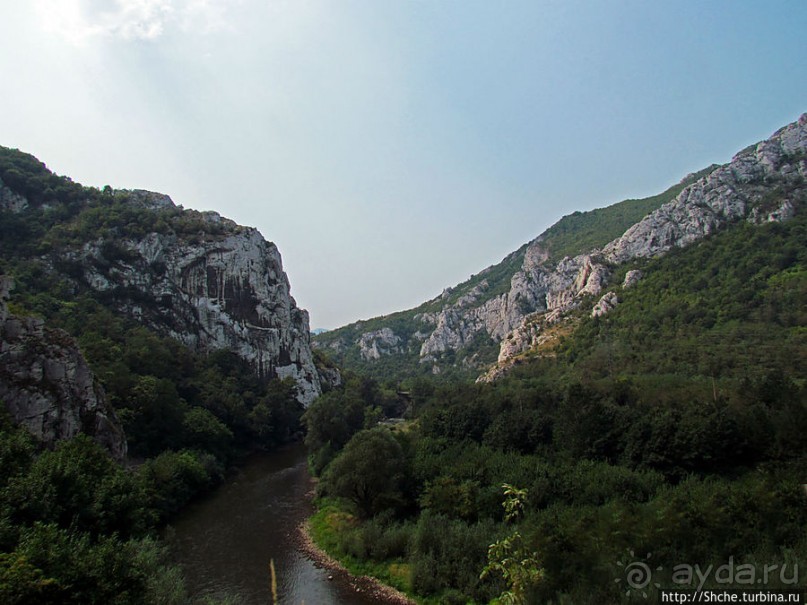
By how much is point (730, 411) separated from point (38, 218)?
291 ft

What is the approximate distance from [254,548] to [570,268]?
109 m

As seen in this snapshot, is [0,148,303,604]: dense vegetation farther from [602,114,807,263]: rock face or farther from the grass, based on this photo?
[602,114,807,263]: rock face

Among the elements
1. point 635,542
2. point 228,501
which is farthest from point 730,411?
point 228,501

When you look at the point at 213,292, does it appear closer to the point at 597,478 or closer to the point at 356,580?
the point at 356,580

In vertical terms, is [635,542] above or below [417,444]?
below

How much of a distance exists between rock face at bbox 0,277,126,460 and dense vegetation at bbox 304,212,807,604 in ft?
55.5

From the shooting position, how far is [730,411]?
29.6 m

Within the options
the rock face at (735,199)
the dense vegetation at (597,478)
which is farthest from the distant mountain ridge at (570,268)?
the dense vegetation at (597,478)

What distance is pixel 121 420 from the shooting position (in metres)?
38.8

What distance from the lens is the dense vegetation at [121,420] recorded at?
1256 cm

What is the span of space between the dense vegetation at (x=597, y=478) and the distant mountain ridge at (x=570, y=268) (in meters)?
33.4

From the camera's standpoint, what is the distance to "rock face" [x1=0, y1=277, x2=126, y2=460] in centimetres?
2748

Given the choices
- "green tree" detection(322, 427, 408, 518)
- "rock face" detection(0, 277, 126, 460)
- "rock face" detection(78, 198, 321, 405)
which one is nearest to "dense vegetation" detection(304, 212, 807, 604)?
"green tree" detection(322, 427, 408, 518)

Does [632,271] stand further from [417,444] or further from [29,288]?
[29,288]
